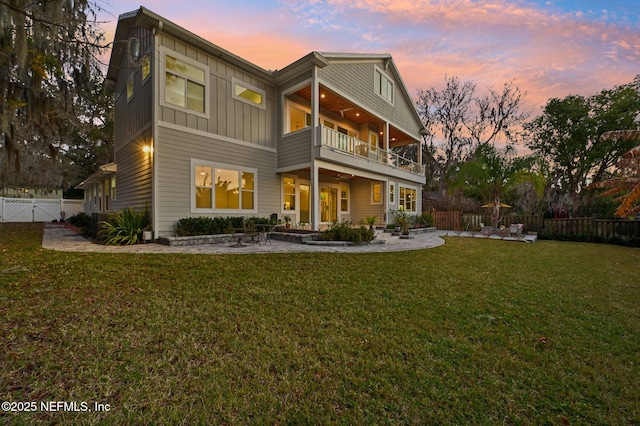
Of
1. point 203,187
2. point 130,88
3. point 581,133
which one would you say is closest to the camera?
point 203,187

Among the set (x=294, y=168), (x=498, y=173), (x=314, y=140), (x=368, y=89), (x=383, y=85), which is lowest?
(x=294, y=168)

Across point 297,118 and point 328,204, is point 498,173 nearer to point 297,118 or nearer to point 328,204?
point 328,204

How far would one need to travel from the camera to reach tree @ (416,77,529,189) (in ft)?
82.2

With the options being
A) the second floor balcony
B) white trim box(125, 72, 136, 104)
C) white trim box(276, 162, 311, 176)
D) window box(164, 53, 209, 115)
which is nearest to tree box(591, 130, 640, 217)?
the second floor balcony

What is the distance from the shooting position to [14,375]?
2.14 meters

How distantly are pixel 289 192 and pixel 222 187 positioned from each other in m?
3.53

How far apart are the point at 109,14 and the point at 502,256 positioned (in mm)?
11671

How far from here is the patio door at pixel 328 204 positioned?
15.4 meters

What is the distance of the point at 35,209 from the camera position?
22578mm

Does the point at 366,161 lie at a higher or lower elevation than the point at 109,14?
lower

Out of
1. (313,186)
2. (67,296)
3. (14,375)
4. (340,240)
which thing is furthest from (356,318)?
(313,186)

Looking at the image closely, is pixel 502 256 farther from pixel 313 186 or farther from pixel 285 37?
pixel 285 37

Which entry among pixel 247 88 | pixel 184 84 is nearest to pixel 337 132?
pixel 247 88

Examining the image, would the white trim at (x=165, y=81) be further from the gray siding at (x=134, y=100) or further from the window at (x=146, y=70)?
the window at (x=146, y=70)
